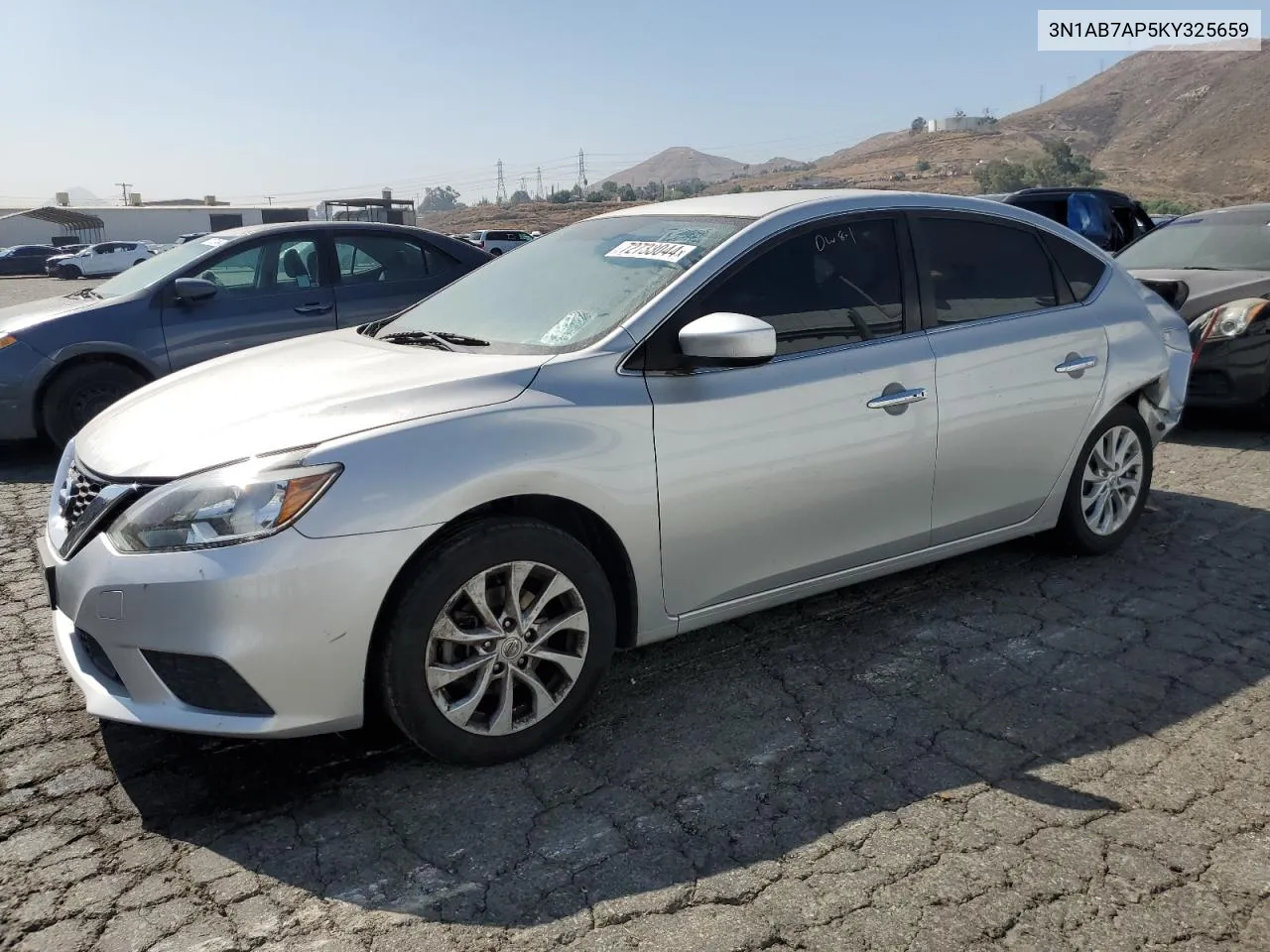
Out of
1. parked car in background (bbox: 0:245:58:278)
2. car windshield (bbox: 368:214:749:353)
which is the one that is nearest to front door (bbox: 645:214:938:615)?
car windshield (bbox: 368:214:749:353)

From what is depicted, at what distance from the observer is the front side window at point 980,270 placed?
399cm

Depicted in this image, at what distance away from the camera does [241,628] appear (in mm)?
2566

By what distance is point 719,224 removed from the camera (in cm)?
367

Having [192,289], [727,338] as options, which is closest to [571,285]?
[727,338]

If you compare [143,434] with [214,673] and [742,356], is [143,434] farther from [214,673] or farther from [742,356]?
[742,356]

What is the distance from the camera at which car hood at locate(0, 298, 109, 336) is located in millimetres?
6601

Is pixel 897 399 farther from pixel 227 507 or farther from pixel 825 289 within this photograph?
pixel 227 507

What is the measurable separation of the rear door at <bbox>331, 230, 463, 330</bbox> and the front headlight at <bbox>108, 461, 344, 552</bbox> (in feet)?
15.9

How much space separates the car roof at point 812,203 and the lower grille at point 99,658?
8.16ft

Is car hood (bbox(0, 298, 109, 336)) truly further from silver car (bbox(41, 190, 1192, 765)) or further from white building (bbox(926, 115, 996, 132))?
white building (bbox(926, 115, 996, 132))

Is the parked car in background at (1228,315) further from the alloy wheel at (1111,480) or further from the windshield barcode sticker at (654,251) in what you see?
the windshield barcode sticker at (654,251)

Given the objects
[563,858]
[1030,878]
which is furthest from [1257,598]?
[563,858]

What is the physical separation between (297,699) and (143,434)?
101 cm

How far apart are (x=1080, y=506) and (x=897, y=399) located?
1412 millimetres
